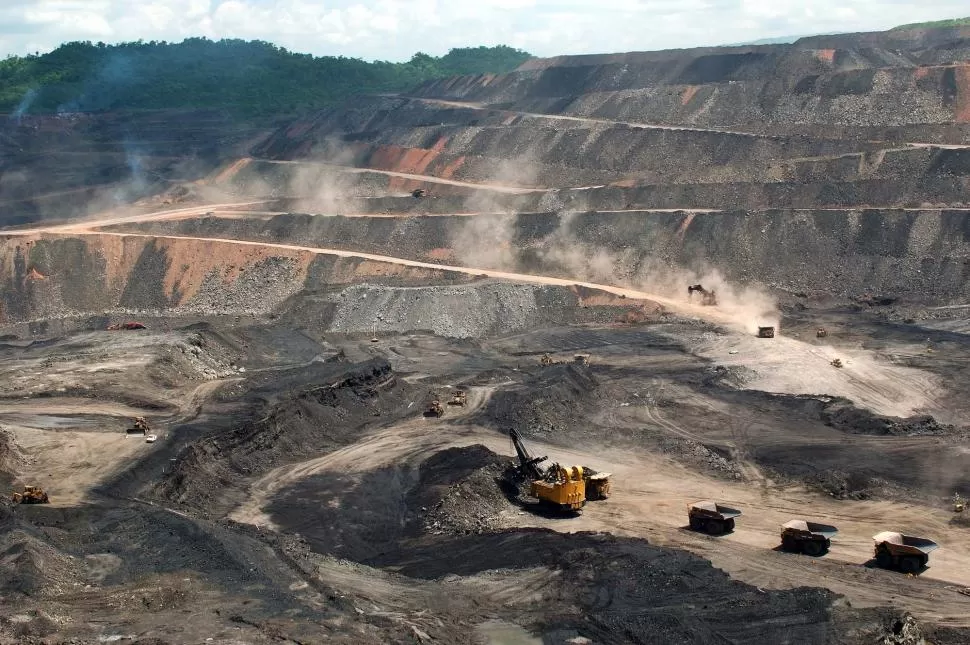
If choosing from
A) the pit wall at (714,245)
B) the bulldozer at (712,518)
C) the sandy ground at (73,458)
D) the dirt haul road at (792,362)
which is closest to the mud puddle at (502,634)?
the bulldozer at (712,518)

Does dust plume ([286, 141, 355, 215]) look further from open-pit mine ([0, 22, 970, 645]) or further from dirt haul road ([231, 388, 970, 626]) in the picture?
dirt haul road ([231, 388, 970, 626])

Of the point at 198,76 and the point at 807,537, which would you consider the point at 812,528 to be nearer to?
the point at 807,537

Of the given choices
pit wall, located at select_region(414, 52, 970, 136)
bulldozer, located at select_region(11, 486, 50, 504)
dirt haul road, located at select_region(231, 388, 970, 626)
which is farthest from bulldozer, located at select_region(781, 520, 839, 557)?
pit wall, located at select_region(414, 52, 970, 136)

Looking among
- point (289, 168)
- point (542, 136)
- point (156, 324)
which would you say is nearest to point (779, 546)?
point (156, 324)

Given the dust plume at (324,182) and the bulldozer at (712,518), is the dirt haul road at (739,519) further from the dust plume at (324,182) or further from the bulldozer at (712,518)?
the dust plume at (324,182)

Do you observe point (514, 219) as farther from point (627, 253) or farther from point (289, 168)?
point (289, 168)

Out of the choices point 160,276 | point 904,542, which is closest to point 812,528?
point 904,542
